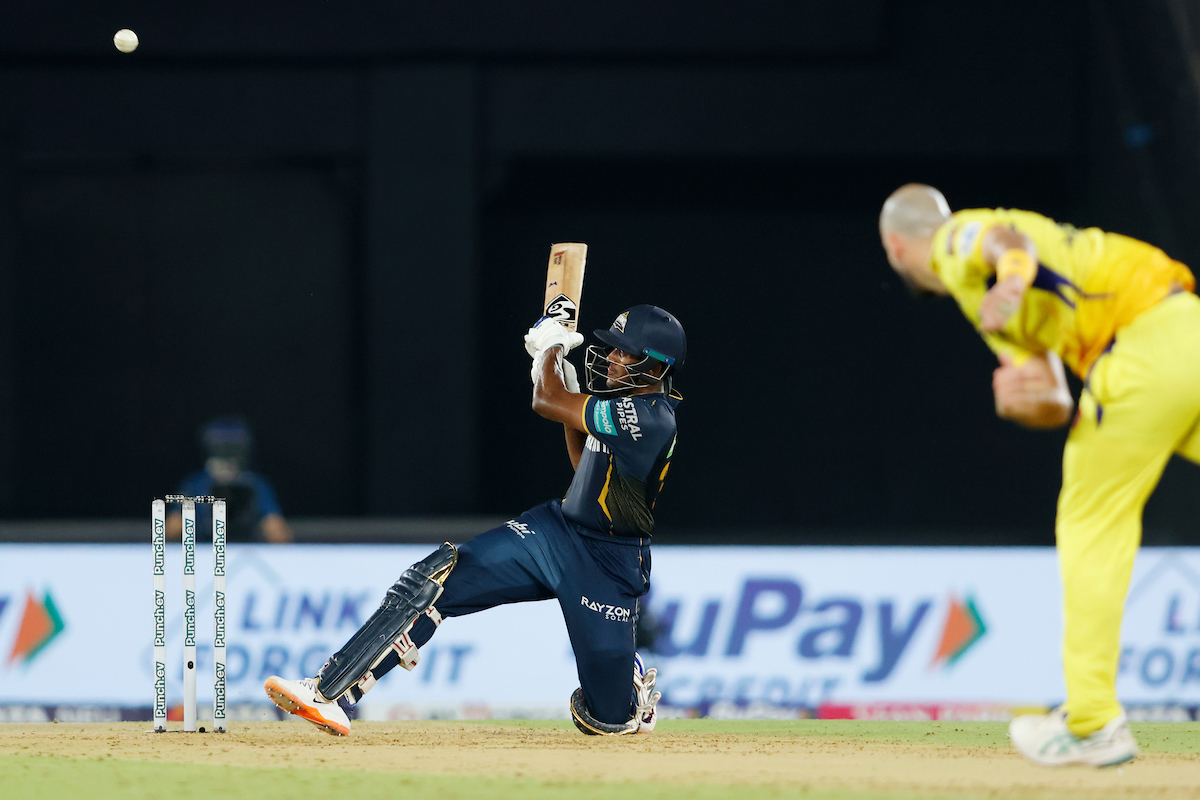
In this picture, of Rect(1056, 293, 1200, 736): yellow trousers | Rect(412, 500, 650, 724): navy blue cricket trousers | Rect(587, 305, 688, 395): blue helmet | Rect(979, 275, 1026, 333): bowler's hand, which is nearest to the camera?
Rect(979, 275, 1026, 333): bowler's hand

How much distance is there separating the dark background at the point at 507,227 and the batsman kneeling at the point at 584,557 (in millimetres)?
6612

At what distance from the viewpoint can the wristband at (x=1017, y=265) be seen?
3.35 metres

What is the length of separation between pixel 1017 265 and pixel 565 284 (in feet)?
7.13

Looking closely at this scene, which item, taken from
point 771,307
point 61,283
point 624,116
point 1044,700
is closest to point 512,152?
point 624,116

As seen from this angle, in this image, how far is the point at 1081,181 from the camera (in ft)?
39.0

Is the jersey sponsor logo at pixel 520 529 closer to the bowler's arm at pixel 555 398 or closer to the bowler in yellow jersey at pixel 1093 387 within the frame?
the bowler's arm at pixel 555 398

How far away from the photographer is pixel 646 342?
4914 millimetres

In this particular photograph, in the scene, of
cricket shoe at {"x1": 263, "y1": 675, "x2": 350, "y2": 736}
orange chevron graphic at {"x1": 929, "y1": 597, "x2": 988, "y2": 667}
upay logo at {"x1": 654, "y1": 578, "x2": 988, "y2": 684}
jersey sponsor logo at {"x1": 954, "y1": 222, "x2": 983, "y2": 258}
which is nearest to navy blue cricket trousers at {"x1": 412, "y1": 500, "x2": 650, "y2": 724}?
cricket shoe at {"x1": 263, "y1": 675, "x2": 350, "y2": 736}

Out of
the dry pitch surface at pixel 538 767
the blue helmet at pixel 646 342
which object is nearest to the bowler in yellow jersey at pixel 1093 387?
the dry pitch surface at pixel 538 767

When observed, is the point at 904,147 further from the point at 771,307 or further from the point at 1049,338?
the point at 1049,338

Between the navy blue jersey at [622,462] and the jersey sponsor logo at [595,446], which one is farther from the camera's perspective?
the jersey sponsor logo at [595,446]

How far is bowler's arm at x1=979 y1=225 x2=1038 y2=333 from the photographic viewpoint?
3.33 meters

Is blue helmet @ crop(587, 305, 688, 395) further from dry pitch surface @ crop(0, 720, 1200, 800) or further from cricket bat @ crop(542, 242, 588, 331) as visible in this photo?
dry pitch surface @ crop(0, 720, 1200, 800)

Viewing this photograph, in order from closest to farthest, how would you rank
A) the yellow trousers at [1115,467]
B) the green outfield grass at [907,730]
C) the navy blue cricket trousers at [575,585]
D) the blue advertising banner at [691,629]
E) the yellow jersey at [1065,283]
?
the yellow trousers at [1115,467] → the yellow jersey at [1065,283] → the navy blue cricket trousers at [575,585] → the green outfield grass at [907,730] → the blue advertising banner at [691,629]
